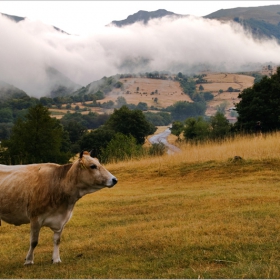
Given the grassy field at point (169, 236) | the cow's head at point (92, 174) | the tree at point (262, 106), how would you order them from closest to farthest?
the grassy field at point (169, 236) < the cow's head at point (92, 174) < the tree at point (262, 106)

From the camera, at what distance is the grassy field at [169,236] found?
26.8 ft

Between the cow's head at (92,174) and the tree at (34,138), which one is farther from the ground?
the cow's head at (92,174)

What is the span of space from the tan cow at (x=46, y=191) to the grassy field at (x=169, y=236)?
2.93 feet

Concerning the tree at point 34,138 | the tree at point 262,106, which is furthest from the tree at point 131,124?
the tree at point 262,106

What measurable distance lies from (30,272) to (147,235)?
3.53 metres

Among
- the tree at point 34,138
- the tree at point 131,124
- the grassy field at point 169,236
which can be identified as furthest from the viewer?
the tree at point 131,124

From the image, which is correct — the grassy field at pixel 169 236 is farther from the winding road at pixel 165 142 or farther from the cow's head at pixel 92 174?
the winding road at pixel 165 142

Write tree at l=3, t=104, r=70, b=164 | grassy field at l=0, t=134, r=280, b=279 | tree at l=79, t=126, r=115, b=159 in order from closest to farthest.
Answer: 1. grassy field at l=0, t=134, r=280, b=279
2. tree at l=3, t=104, r=70, b=164
3. tree at l=79, t=126, r=115, b=159

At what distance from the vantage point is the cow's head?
895 cm

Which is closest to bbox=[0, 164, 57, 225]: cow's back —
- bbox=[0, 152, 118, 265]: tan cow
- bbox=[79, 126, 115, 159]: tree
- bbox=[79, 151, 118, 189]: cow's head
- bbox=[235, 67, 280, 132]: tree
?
bbox=[0, 152, 118, 265]: tan cow

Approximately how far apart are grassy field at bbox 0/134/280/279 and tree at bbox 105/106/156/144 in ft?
193

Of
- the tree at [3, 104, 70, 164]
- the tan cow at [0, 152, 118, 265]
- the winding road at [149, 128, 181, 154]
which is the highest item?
the tan cow at [0, 152, 118, 265]

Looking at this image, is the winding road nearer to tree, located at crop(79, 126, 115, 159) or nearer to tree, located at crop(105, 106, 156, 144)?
tree, located at crop(105, 106, 156, 144)

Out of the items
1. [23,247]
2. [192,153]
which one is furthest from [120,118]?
[23,247]
